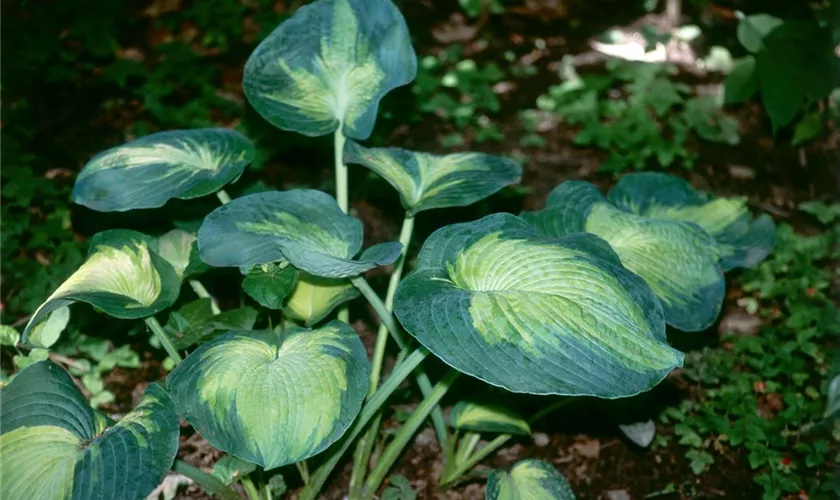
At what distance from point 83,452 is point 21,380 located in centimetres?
24

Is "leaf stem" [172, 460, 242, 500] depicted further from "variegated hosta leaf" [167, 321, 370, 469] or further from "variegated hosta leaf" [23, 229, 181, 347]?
"variegated hosta leaf" [23, 229, 181, 347]

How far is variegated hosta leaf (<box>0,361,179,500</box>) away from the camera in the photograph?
1.51 meters

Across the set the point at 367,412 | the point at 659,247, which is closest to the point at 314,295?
the point at 367,412

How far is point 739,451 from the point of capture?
2283 mm

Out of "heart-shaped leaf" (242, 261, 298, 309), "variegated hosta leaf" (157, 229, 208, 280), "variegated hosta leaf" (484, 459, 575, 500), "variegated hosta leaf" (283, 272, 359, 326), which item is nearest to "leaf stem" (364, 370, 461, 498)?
"variegated hosta leaf" (484, 459, 575, 500)

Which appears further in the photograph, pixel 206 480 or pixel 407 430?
pixel 407 430

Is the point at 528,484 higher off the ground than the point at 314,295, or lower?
lower

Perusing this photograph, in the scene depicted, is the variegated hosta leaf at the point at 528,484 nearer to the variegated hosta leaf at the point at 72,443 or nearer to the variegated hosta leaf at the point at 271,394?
the variegated hosta leaf at the point at 271,394

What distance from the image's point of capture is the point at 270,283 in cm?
182

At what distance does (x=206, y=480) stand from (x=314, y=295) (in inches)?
20.4

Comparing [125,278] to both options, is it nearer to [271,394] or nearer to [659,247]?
[271,394]

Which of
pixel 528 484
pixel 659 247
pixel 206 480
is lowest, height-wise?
pixel 528 484

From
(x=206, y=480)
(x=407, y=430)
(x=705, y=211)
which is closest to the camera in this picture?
(x=206, y=480)

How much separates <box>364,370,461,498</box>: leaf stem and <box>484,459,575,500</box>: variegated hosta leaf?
0.22m
